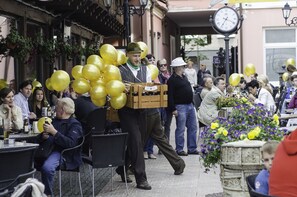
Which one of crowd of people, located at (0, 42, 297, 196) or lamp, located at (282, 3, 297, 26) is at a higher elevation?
lamp, located at (282, 3, 297, 26)

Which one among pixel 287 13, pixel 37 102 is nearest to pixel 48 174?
pixel 37 102

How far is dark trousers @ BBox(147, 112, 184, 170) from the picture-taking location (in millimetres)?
10722

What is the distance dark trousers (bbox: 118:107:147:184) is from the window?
19726 millimetres

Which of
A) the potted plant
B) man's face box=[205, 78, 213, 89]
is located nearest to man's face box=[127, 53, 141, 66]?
the potted plant

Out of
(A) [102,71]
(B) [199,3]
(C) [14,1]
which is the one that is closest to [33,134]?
(A) [102,71]

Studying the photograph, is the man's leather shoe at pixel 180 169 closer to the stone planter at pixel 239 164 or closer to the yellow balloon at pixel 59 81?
the yellow balloon at pixel 59 81

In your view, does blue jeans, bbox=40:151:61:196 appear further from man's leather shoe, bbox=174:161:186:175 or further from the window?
the window

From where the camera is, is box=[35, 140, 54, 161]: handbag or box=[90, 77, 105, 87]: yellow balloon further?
box=[90, 77, 105, 87]: yellow balloon

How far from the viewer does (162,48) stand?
34.2m

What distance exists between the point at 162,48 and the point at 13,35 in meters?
22.5

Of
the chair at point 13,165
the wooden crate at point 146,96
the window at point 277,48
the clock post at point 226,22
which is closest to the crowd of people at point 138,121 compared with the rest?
the wooden crate at point 146,96

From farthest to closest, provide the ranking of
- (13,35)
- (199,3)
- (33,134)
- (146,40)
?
1. (199,3)
2. (146,40)
3. (13,35)
4. (33,134)

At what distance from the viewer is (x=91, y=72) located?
34.1 ft

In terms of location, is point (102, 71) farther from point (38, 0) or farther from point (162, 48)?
point (162, 48)
